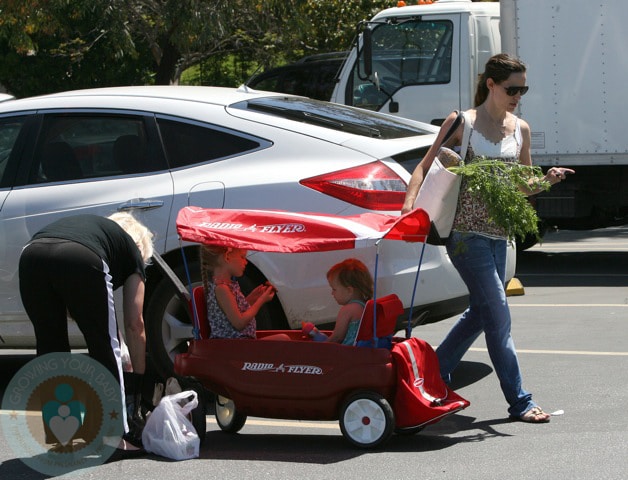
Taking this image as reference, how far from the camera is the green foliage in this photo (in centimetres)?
575

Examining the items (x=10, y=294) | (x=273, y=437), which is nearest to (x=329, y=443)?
(x=273, y=437)

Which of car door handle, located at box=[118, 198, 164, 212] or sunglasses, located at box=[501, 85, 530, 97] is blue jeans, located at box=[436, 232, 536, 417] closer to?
sunglasses, located at box=[501, 85, 530, 97]

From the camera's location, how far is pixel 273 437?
235 inches

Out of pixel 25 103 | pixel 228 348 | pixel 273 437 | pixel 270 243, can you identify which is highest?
pixel 25 103

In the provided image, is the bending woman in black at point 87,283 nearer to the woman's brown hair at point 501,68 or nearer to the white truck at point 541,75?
the woman's brown hair at point 501,68

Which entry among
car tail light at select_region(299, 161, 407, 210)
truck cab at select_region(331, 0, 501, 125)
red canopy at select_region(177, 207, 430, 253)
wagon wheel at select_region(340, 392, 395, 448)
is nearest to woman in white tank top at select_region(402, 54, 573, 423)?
red canopy at select_region(177, 207, 430, 253)

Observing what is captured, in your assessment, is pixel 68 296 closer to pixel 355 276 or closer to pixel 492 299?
pixel 355 276

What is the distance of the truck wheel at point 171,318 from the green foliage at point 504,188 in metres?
1.35

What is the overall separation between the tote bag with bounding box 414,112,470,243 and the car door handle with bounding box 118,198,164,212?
154 centimetres

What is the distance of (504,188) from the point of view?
576cm

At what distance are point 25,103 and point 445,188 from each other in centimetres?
276

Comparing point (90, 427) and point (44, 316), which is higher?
point (44, 316)

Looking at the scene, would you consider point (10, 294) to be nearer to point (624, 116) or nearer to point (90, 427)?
point (90, 427)

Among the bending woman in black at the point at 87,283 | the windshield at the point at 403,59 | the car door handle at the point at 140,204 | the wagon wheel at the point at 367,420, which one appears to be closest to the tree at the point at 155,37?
the windshield at the point at 403,59
